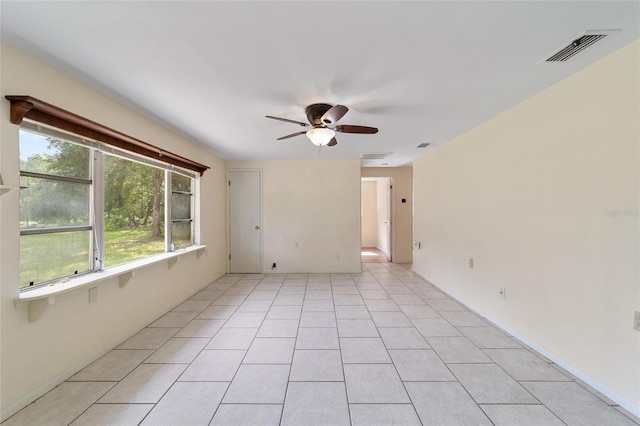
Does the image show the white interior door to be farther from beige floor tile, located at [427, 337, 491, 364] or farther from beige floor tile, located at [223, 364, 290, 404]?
beige floor tile, located at [427, 337, 491, 364]

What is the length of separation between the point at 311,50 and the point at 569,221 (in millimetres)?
2356

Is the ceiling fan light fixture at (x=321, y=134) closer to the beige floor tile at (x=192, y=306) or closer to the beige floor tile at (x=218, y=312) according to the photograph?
the beige floor tile at (x=218, y=312)

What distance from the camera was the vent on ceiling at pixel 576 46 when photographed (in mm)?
1455

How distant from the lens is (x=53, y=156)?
1.82m

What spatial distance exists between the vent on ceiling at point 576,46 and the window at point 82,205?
3.57m

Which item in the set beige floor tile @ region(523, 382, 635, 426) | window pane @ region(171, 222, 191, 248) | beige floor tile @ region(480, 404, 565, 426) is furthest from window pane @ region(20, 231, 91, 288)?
beige floor tile @ region(523, 382, 635, 426)

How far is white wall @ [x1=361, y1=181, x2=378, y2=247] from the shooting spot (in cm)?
870

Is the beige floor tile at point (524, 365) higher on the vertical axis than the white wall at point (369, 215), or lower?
lower

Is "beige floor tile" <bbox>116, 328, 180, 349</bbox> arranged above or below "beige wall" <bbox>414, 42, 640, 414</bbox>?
below

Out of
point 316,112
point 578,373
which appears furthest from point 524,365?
point 316,112

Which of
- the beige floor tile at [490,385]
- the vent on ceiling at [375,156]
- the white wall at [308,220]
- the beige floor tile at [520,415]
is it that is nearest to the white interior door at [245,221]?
the white wall at [308,220]

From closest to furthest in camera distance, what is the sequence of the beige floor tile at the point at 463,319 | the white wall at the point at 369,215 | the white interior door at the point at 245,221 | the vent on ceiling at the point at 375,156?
1. the beige floor tile at the point at 463,319
2. the vent on ceiling at the point at 375,156
3. the white interior door at the point at 245,221
4. the white wall at the point at 369,215

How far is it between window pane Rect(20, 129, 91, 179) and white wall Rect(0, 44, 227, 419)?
121mm

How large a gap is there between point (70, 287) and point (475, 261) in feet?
13.1
